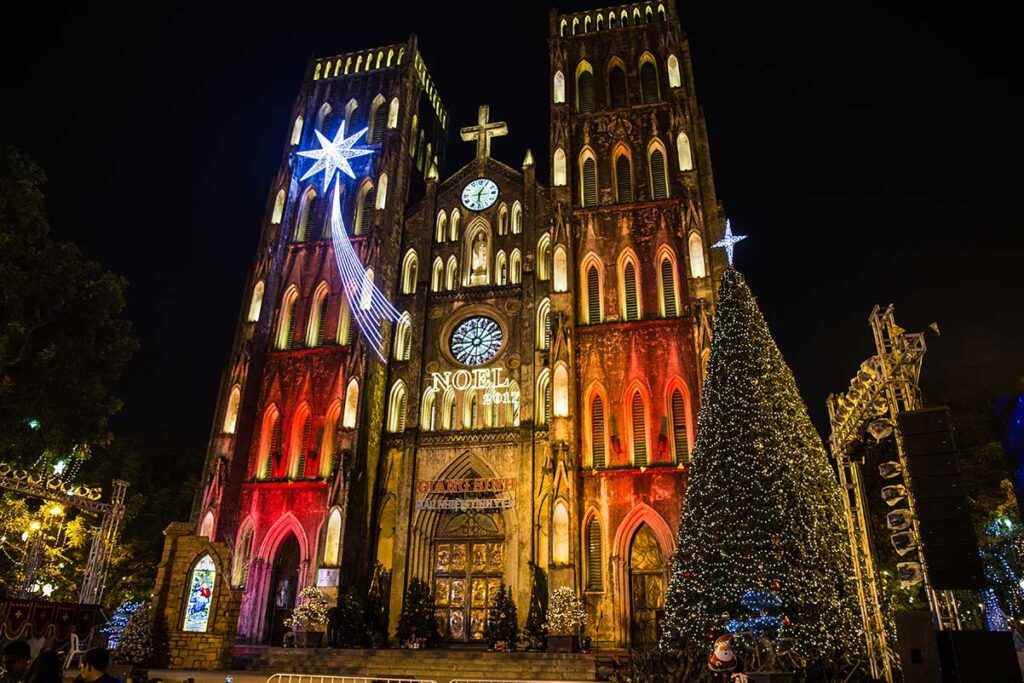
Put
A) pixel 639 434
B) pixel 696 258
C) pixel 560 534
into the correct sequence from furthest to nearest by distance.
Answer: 1. pixel 696 258
2. pixel 639 434
3. pixel 560 534

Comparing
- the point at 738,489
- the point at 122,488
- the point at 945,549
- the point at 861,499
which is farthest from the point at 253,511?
the point at 945,549

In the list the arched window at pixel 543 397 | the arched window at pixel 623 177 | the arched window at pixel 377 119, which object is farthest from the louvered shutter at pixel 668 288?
the arched window at pixel 377 119

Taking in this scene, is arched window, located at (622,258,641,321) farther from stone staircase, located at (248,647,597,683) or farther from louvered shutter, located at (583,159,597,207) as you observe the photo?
stone staircase, located at (248,647,597,683)

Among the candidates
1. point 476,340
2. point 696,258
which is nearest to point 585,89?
point 696,258

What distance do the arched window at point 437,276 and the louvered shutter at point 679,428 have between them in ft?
35.9

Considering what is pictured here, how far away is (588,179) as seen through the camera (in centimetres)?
2969

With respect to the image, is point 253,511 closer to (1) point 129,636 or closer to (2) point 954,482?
(1) point 129,636

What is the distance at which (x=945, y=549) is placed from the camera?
350 inches

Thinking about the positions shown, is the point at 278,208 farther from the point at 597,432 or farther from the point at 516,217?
the point at 597,432

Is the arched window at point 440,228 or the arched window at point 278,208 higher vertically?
the arched window at point 278,208

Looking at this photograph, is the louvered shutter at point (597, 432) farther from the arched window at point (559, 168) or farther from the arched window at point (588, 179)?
the arched window at point (559, 168)

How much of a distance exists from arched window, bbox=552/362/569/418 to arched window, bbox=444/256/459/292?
6833 mm

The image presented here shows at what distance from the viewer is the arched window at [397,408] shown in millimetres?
27422

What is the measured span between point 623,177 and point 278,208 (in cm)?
1568
